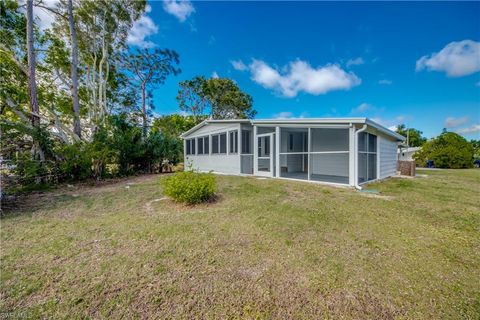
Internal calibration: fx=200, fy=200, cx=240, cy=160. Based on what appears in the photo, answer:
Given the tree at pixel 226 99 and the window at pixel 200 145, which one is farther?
the tree at pixel 226 99

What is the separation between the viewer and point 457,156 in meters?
19.2

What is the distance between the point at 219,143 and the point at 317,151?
539 cm

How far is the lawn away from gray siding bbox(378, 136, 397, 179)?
508cm

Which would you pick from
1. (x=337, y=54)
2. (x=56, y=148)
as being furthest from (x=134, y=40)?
(x=337, y=54)

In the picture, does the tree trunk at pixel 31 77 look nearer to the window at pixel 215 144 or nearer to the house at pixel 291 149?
the house at pixel 291 149

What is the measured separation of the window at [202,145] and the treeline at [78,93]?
217cm

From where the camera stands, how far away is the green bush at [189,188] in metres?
4.86

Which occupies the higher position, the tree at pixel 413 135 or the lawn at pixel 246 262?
the tree at pixel 413 135

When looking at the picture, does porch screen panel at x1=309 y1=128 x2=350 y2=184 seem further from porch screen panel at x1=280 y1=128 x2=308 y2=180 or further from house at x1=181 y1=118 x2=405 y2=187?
porch screen panel at x1=280 y1=128 x2=308 y2=180

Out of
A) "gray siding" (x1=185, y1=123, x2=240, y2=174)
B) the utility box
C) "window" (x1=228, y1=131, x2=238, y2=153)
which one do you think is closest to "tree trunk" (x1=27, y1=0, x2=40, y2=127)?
"gray siding" (x1=185, y1=123, x2=240, y2=174)

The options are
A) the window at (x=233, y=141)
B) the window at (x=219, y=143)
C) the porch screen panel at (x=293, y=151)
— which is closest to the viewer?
the window at (x=233, y=141)

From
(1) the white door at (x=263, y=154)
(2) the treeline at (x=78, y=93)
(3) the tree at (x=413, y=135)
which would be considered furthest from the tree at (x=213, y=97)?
(3) the tree at (x=413, y=135)

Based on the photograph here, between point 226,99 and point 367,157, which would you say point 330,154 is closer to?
point 367,157

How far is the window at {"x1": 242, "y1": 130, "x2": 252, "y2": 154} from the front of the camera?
1030 cm
